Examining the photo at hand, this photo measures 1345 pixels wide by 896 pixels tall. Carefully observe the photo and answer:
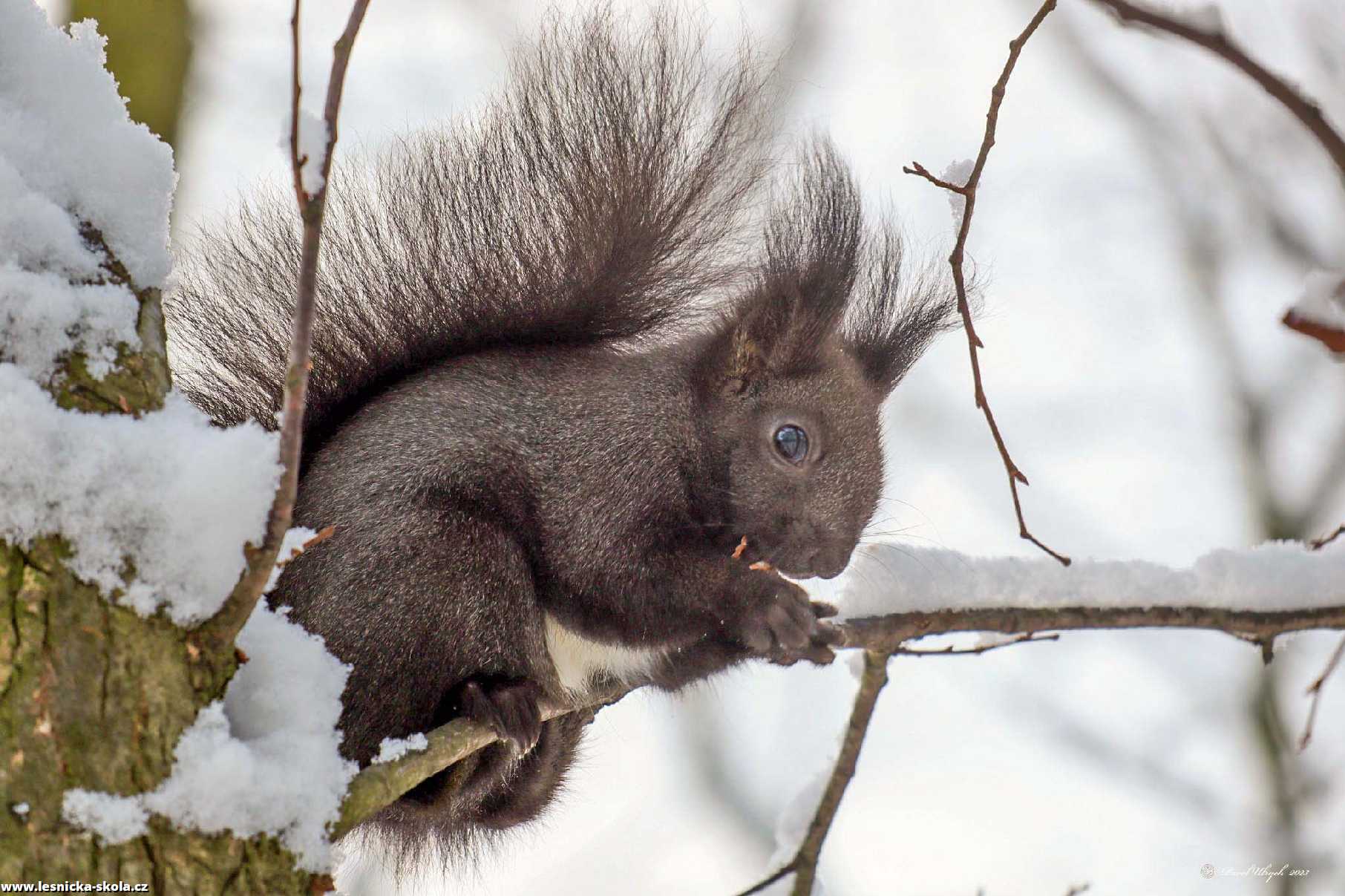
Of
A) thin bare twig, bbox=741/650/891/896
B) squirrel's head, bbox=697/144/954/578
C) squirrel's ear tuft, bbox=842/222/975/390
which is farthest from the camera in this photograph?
squirrel's ear tuft, bbox=842/222/975/390

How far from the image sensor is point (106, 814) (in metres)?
1.39

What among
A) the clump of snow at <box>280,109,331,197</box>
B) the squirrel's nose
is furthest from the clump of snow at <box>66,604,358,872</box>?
the squirrel's nose

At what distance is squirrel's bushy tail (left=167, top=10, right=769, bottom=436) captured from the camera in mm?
2791

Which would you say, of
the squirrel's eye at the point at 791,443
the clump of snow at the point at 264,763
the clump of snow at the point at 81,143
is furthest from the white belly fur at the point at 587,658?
the clump of snow at the point at 81,143

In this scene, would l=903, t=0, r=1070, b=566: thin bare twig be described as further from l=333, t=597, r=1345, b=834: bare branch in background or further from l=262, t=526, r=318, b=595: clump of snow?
l=262, t=526, r=318, b=595: clump of snow

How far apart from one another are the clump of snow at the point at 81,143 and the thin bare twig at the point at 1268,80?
1.33m

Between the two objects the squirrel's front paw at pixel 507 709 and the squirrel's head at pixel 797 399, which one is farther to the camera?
the squirrel's head at pixel 797 399

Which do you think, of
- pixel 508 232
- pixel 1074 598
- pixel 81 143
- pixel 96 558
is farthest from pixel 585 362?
pixel 96 558

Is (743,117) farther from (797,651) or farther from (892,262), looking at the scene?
(797,651)

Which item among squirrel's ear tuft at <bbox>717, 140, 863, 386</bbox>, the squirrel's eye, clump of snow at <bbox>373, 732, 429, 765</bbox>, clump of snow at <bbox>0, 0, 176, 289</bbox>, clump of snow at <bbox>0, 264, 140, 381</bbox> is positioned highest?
squirrel's ear tuft at <bbox>717, 140, 863, 386</bbox>

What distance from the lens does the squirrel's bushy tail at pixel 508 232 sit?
110 inches

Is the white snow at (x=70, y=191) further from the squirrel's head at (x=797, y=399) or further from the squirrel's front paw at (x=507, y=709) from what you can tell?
the squirrel's head at (x=797, y=399)

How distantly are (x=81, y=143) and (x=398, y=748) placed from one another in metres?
0.97

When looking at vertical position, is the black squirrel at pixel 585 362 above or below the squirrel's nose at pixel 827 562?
above
